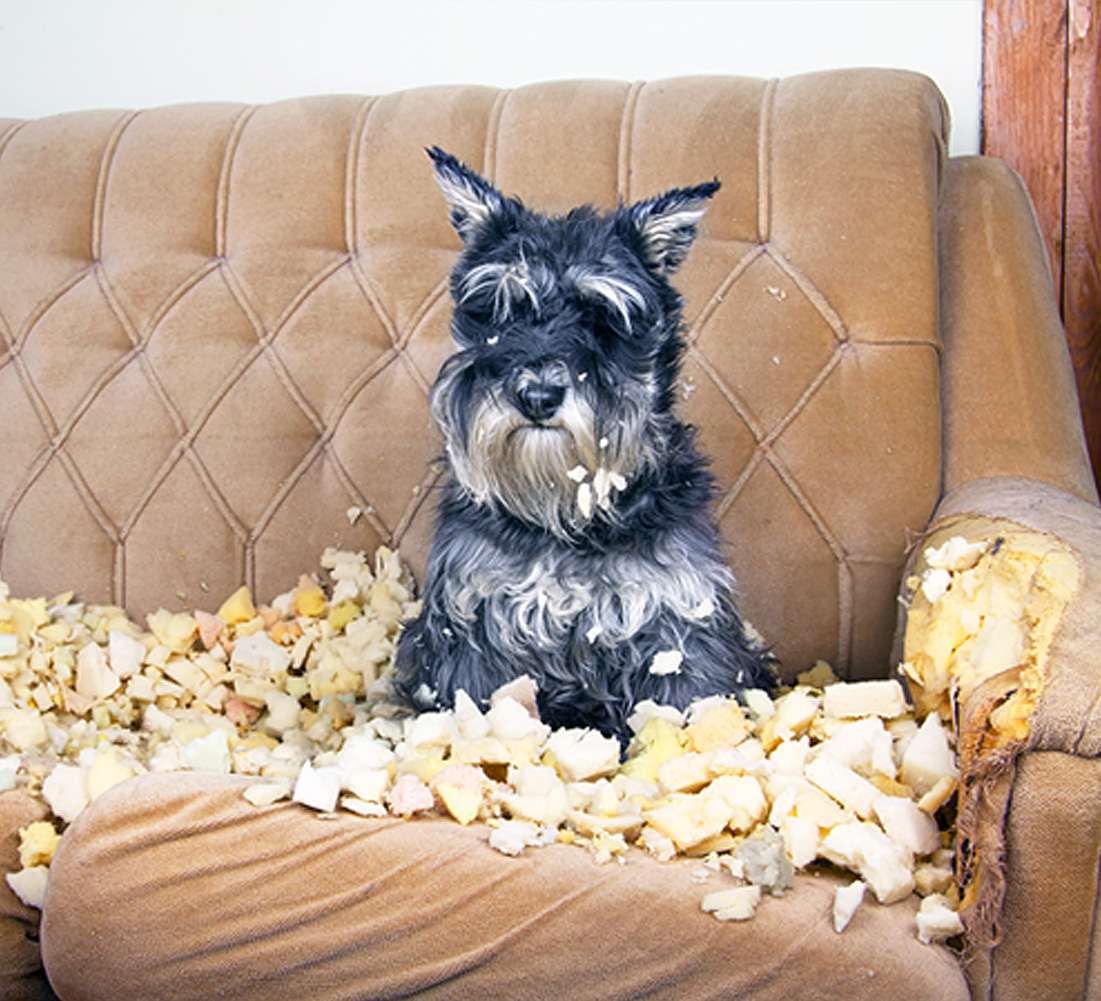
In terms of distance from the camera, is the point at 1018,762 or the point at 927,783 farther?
the point at 927,783

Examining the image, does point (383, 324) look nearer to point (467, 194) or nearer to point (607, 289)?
point (467, 194)

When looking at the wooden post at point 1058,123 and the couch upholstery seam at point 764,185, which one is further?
the wooden post at point 1058,123

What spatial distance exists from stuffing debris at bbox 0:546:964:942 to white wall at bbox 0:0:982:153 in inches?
53.9

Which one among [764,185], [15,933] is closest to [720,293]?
[764,185]

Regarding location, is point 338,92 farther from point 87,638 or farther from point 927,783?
point 927,783

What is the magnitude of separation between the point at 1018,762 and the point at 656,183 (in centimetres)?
151

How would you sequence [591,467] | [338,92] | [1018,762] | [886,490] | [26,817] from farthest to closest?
[338,92] → [886,490] → [591,467] → [26,817] → [1018,762]

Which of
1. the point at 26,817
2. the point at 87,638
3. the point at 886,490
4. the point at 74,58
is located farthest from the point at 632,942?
the point at 74,58

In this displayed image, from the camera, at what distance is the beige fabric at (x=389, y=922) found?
1229 mm

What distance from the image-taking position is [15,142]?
2588 mm

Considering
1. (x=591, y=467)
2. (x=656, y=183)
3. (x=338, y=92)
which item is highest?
(x=338, y=92)

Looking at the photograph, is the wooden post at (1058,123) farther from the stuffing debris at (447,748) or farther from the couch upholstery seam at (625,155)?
the stuffing debris at (447,748)

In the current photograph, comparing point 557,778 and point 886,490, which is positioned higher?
point 886,490

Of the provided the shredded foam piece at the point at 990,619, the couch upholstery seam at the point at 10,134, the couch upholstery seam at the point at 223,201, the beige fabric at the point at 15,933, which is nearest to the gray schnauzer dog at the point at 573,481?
the shredded foam piece at the point at 990,619
